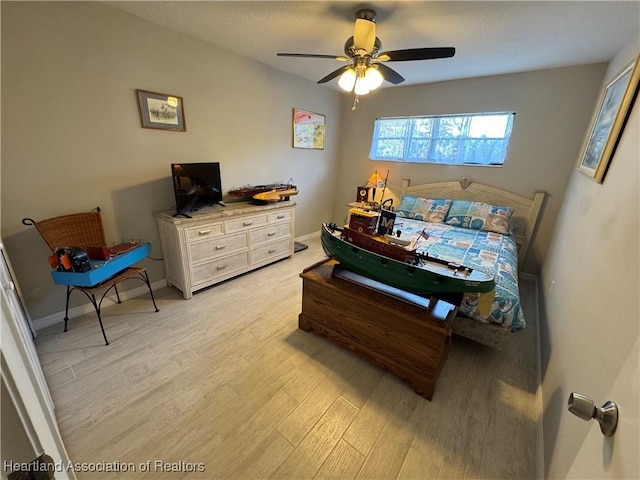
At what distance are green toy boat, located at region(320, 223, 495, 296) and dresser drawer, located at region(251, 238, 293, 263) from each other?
1.51m

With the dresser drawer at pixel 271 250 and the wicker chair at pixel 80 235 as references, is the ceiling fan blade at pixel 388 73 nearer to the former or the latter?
the dresser drawer at pixel 271 250

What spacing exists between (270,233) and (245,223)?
1.35 ft

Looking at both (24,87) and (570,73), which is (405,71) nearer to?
(570,73)

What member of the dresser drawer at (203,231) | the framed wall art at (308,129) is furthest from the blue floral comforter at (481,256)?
the dresser drawer at (203,231)

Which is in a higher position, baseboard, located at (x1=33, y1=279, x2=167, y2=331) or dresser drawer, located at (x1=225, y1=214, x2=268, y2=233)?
dresser drawer, located at (x1=225, y1=214, x2=268, y2=233)

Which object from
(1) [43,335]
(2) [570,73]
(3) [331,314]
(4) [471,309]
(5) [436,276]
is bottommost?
(1) [43,335]

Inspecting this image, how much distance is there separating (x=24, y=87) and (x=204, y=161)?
128cm

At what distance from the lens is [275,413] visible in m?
1.49

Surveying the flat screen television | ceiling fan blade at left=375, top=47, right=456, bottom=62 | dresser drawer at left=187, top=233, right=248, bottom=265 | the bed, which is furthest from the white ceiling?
dresser drawer at left=187, top=233, right=248, bottom=265

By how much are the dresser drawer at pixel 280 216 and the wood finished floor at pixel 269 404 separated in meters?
1.27

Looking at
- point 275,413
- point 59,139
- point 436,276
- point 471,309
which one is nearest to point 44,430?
point 275,413

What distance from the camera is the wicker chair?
1857 millimetres

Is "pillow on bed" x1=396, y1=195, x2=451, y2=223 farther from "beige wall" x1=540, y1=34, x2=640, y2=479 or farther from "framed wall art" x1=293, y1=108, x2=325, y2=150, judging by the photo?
"framed wall art" x1=293, y1=108, x2=325, y2=150

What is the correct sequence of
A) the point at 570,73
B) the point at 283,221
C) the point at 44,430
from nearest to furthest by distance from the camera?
the point at 44,430 → the point at 570,73 → the point at 283,221
